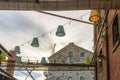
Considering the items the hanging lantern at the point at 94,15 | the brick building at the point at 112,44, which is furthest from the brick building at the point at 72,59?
the hanging lantern at the point at 94,15

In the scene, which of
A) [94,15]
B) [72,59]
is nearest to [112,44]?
[94,15]

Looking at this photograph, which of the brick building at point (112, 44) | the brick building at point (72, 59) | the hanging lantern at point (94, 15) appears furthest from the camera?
the brick building at point (72, 59)

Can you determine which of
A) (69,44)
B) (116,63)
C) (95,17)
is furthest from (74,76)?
(95,17)

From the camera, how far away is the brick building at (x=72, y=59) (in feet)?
142

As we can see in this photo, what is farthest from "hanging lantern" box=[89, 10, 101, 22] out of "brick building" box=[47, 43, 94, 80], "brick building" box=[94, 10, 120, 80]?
"brick building" box=[47, 43, 94, 80]

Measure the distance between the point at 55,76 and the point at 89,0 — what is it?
123 feet

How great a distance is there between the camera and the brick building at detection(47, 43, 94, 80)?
4338 cm

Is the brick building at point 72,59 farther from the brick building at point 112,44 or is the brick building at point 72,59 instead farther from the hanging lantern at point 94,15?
the hanging lantern at point 94,15

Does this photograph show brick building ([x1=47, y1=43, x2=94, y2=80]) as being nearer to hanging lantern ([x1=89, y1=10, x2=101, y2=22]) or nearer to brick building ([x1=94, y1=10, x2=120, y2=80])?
brick building ([x1=94, y1=10, x2=120, y2=80])

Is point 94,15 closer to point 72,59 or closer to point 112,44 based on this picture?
point 112,44

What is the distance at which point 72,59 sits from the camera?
4603cm

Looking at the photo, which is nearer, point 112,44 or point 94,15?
point 94,15

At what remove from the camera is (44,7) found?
8.19 metres

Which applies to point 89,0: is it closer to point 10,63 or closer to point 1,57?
point 1,57
